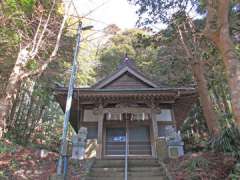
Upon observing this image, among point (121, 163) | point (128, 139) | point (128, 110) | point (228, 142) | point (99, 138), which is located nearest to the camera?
point (228, 142)

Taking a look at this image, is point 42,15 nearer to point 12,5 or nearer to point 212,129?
point 12,5

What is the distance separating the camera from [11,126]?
12.5 metres

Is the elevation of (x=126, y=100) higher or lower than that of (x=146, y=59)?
lower

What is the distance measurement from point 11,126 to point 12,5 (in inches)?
257

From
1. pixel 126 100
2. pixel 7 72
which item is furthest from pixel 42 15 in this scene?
pixel 126 100

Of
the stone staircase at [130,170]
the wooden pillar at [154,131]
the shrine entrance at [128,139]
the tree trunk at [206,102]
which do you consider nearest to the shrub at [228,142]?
the tree trunk at [206,102]

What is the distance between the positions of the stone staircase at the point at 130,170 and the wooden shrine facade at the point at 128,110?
1479mm

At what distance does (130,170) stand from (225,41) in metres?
4.55

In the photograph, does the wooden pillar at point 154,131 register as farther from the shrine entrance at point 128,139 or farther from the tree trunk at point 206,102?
the tree trunk at point 206,102

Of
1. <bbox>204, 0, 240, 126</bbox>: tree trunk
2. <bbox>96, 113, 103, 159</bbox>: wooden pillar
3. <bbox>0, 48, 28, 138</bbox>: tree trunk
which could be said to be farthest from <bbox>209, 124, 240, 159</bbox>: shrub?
<bbox>0, 48, 28, 138</bbox>: tree trunk

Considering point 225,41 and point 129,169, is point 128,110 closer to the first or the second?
point 129,169

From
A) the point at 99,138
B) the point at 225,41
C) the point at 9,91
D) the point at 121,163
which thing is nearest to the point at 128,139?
the point at 99,138

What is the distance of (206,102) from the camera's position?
927cm

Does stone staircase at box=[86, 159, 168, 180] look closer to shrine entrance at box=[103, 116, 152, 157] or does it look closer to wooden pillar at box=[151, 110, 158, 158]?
wooden pillar at box=[151, 110, 158, 158]
